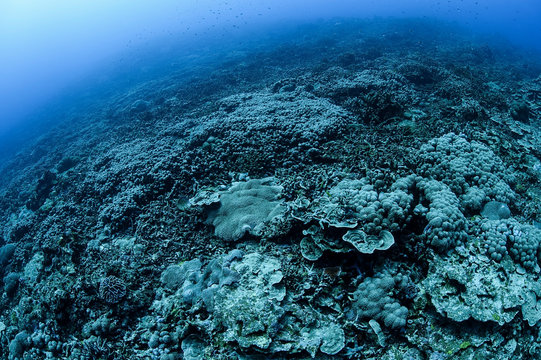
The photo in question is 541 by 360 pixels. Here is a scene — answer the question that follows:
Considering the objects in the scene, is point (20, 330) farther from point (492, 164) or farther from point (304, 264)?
point (492, 164)

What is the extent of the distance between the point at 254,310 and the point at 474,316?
10.4 feet

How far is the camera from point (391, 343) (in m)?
3.61

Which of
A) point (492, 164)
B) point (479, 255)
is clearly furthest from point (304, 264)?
point (492, 164)

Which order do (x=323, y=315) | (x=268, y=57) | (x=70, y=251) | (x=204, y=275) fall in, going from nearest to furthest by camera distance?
(x=323, y=315) → (x=204, y=275) → (x=70, y=251) → (x=268, y=57)

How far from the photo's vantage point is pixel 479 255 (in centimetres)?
432

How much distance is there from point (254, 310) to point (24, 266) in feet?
29.1

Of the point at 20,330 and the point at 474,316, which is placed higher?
the point at 474,316

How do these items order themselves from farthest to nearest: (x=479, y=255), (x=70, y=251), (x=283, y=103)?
(x=283, y=103)
(x=70, y=251)
(x=479, y=255)

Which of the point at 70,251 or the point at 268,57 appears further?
the point at 268,57

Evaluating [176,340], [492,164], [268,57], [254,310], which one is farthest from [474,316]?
[268,57]

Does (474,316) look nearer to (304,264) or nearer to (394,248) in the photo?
(394,248)

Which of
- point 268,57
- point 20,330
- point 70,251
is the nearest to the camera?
point 20,330

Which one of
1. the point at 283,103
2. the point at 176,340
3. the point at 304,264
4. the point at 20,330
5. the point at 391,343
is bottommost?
the point at 20,330

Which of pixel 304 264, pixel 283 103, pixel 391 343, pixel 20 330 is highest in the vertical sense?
pixel 283 103
